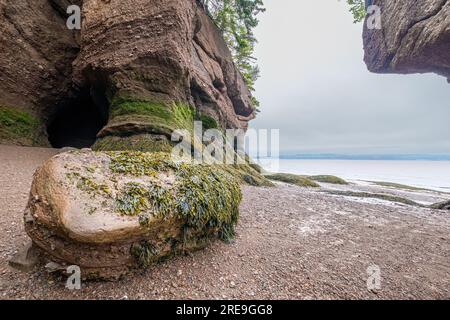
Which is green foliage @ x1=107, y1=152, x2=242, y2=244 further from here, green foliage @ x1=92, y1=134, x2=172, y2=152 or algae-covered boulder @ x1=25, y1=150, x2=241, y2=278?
green foliage @ x1=92, y1=134, x2=172, y2=152

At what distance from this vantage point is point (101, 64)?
9375mm

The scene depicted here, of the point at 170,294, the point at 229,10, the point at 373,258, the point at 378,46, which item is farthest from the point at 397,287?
the point at 229,10

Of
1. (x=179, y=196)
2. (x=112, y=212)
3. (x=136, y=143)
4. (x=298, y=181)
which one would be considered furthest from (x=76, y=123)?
(x=298, y=181)

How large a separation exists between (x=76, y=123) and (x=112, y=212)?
1590 centimetres

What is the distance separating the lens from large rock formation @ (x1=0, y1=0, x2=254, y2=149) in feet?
30.2

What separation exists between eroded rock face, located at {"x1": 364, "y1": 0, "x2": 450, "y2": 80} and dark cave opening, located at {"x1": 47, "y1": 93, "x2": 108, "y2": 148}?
15903 mm

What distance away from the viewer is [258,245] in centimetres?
393

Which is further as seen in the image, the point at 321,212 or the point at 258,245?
the point at 321,212

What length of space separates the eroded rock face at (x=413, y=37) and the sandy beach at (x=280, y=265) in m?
7.27

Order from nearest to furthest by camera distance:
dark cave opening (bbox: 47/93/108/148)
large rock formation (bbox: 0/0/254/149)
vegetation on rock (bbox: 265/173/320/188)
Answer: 1. large rock formation (bbox: 0/0/254/149)
2. dark cave opening (bbox: 47/93/108/148)
3. vegetation on rock (bbox: 265/173/320/188)

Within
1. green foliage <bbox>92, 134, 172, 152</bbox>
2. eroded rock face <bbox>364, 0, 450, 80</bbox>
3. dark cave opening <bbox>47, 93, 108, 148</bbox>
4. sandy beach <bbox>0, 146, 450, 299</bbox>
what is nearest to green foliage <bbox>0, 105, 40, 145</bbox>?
dark cave opening <bbox>47, 93, 108, 148</bbox>

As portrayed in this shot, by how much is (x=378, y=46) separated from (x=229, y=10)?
→ 12.3 meters

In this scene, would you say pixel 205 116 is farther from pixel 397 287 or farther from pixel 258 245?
A: pixel 397 287

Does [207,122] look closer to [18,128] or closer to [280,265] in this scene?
[18,128]
